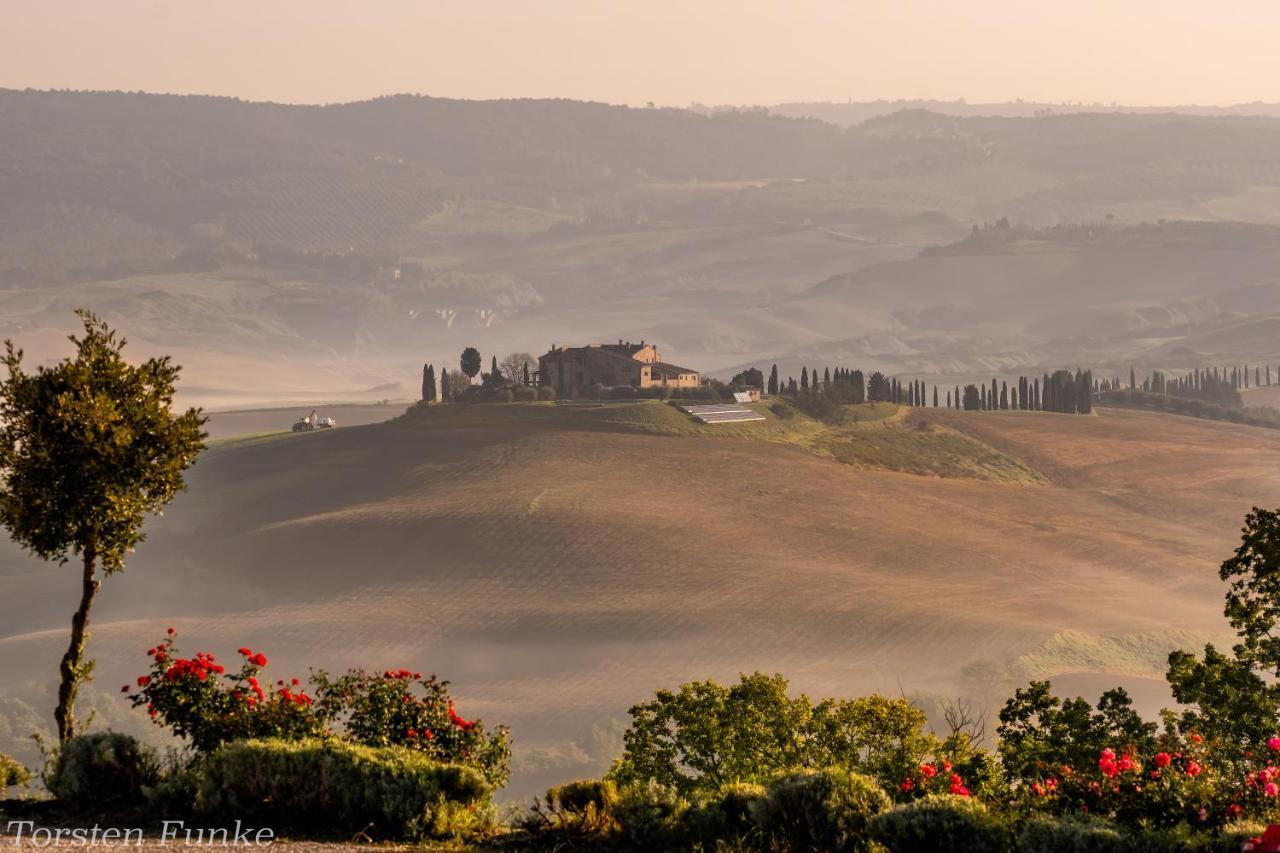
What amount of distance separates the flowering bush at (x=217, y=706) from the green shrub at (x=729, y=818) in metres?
8.13

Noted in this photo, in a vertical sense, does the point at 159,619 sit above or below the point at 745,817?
below

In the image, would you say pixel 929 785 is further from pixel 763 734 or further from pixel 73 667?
pixel 763 734

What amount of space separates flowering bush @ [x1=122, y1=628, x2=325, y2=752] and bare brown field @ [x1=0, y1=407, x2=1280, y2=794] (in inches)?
3580

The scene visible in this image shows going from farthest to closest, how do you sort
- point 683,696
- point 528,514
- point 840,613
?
1. point 528,514
2. point 840,613
3. point 683,696

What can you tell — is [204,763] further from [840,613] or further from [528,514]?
[528,514]

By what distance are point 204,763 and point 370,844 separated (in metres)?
3.96

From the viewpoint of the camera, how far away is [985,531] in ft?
624

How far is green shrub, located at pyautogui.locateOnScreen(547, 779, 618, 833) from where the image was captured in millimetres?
30234

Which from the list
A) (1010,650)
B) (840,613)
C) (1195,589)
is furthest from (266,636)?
(1195,589)

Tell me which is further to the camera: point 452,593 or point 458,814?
point 452,593

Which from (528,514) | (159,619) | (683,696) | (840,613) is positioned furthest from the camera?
(528,514)

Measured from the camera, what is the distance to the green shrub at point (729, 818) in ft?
94.5

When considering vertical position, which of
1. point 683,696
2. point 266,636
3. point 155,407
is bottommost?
point 266,636

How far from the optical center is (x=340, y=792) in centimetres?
2959
